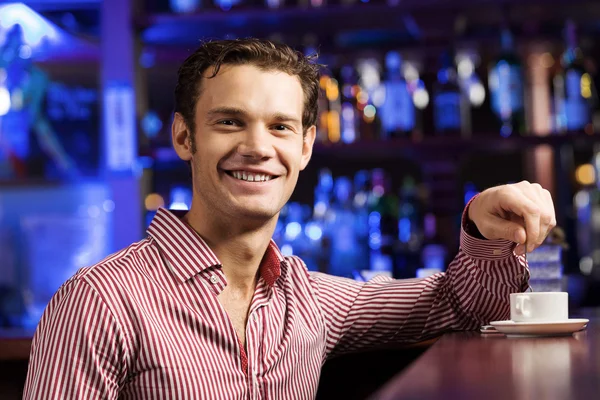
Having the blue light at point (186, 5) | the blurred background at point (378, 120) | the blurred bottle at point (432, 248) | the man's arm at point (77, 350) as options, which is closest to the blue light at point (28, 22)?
the blurred background at point (378, 120)

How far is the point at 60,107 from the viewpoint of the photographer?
146 inches

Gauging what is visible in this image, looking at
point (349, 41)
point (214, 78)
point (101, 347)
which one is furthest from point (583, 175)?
point (101, 347)

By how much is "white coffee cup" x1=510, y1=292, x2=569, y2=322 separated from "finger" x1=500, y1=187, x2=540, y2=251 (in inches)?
3.8

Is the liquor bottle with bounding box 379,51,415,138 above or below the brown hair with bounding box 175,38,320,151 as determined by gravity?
above

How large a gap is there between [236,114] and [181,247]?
9.4 inches

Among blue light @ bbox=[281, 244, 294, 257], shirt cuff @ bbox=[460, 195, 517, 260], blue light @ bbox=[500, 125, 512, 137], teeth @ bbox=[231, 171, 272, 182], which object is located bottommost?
blue light @ bbox=[281, 244, 294, 257]

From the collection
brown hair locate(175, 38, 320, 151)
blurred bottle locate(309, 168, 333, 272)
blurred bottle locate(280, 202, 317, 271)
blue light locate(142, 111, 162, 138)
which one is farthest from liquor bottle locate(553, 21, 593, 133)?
brown hair locate(175, 38, 320, 151)

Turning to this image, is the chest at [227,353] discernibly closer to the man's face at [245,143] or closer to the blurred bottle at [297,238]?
the man's face at [245,143]

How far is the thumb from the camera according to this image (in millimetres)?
1271

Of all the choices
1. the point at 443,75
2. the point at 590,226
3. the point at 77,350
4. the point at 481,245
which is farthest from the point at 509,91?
the point at 77,350

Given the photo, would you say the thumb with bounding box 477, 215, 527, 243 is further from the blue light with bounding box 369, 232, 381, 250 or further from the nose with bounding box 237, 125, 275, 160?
the blue light with bounding box 369, 232, 381, 250

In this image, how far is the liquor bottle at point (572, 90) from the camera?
9.71 feet

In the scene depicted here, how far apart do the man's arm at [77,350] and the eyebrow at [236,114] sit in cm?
38

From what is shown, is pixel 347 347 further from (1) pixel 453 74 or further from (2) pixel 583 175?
(2) pixel 583 175
